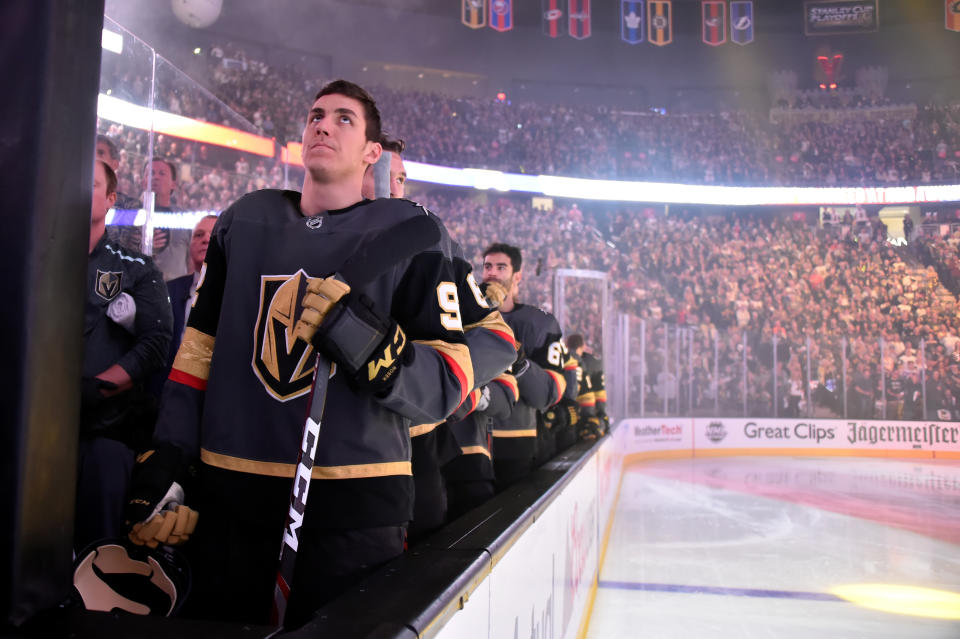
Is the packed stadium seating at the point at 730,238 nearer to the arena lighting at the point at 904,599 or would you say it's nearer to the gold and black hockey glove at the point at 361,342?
the arena lighting at the point at 904,599

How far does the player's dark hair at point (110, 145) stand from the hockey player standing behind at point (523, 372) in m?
1.75

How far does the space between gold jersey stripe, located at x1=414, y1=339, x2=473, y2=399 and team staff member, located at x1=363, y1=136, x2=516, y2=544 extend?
9cm

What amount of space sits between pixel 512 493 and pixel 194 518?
55.0 inches

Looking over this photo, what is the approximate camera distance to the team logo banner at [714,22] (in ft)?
59.4

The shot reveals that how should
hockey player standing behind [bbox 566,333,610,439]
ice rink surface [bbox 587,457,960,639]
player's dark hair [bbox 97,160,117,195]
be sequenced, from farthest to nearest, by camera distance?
hockey player standing behind [bbox 566,333,610,439] < ice rink surface [bbox 587,457,960,639] < player's dark hair [bbox 97,160,117,195]

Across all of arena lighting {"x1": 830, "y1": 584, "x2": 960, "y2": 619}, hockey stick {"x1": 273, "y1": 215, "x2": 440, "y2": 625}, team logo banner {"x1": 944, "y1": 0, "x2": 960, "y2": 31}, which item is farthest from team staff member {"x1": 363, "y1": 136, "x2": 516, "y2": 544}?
team logo banner {"x1": 944, "y1": 0, "x2": 960, "y2": 31}

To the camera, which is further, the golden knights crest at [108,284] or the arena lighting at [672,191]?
the arena lighting at [672,191]

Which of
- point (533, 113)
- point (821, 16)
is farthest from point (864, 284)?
point (533, 113)

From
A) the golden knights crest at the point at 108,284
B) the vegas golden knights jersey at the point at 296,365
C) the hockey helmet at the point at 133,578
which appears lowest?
the hockey helmet at the point at 133,578

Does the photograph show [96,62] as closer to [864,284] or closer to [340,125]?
[340,125]

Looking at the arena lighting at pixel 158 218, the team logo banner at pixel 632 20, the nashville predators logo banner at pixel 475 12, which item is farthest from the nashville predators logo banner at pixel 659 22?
the arena lighting at pixel 158 218

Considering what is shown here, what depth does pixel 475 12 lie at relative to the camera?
56.0 feet

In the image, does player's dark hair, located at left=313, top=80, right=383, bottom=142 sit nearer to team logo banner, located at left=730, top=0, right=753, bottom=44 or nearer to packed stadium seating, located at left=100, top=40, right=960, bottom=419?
packed stadium seating, located at left=100, top=40, right=960, bottom=419

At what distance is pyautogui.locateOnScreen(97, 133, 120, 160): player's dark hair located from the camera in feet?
8.28
